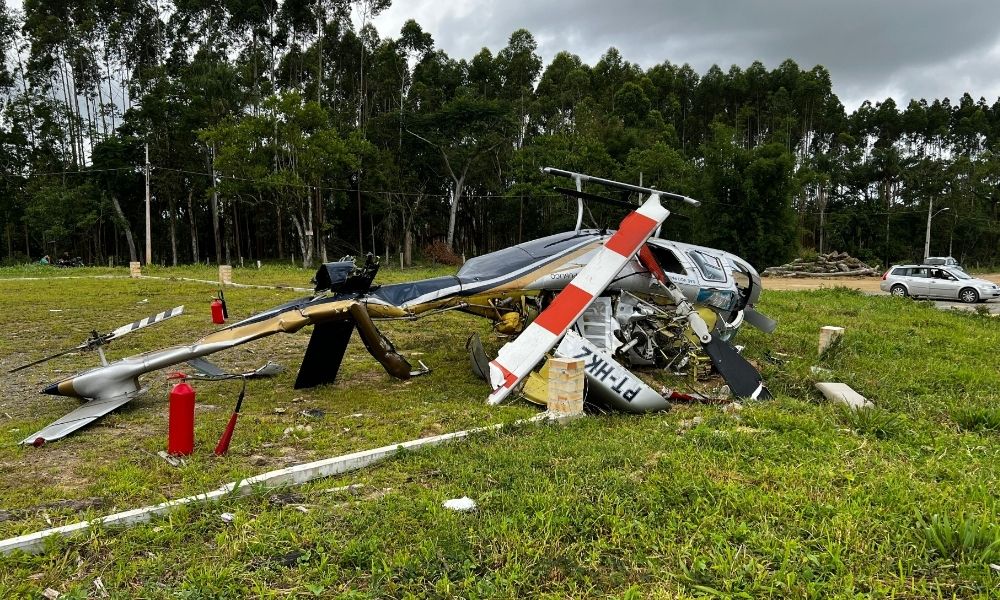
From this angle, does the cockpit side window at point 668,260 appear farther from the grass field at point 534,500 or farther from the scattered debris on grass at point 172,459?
the scattered debris on grass at point 172,459

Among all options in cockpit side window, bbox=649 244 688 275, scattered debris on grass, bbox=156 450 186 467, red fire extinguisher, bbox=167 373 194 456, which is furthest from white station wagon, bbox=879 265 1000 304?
scattered debris on grass, bbox=156 450 186 467

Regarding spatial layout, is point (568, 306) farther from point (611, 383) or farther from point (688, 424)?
point (688, 424)

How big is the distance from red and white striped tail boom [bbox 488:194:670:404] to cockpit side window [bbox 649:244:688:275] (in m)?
1.82

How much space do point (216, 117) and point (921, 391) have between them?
1628 inches

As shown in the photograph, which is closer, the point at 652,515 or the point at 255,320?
the point at 652,515

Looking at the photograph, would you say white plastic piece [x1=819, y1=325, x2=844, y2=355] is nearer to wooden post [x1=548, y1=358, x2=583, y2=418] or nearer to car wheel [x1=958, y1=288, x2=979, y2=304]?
wooden post [x1=548, y1=358, x2=583, y2=418]

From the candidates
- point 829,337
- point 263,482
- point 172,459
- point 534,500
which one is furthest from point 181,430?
point 829,337

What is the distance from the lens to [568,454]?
465 cm

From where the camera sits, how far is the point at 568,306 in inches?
248

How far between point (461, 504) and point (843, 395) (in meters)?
5.22

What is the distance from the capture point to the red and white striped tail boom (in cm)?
601

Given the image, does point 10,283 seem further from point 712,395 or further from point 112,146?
point 712,395

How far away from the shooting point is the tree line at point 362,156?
34.6m

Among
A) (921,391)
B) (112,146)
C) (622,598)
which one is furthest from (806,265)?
(112,146)
